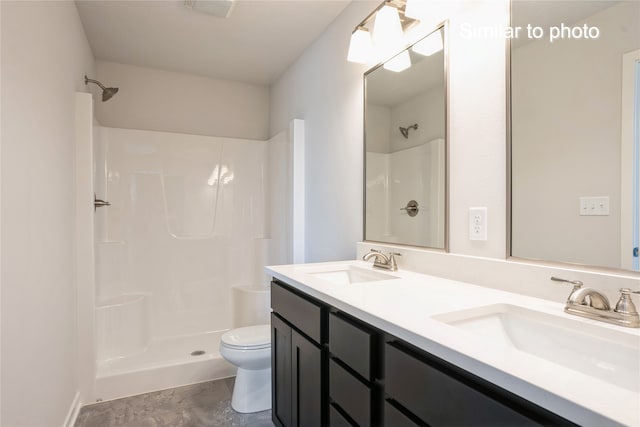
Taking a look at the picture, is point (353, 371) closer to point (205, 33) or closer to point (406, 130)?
point (406, 130)

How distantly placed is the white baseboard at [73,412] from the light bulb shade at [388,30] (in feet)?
8.14

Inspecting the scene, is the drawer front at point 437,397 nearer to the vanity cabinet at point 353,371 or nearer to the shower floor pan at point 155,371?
the vanity cabinet at point 353,371

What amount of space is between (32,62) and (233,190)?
77.4 inches

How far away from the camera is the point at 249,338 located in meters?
2.07

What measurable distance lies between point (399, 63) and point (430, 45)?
209mm

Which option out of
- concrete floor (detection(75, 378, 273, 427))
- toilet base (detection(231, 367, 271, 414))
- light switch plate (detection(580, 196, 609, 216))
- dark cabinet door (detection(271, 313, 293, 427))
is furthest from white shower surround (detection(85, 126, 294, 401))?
light switch plate (detection(580, 196, 609, 216))

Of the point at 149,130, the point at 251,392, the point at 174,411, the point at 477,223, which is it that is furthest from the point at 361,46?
the point at 174,411

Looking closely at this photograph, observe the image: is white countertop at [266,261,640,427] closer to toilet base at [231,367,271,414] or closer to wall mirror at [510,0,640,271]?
wall mirror at [510,0,640,271]

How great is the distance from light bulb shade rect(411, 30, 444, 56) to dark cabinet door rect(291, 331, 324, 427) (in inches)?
50.3

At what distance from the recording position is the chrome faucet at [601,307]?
76cm

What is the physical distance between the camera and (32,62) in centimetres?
132

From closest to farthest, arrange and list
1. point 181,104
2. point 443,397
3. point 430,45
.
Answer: point 443,397
point 430,45
point 181,104

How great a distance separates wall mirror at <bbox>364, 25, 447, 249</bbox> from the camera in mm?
1431

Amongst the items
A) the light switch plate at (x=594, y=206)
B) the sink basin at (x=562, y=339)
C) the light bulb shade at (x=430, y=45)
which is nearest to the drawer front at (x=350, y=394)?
the sink basin at (x=562, y=339)
